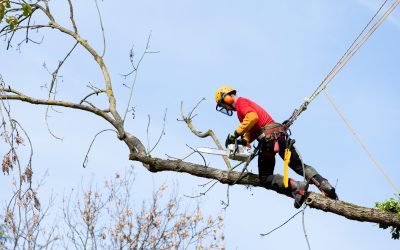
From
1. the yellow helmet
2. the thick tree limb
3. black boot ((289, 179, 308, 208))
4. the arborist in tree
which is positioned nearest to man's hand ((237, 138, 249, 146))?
the arborist in tree

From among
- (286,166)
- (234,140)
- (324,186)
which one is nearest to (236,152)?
(234,140)

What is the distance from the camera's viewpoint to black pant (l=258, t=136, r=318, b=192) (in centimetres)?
661

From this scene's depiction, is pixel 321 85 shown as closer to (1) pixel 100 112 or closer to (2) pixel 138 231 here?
(1) pixel 100 112

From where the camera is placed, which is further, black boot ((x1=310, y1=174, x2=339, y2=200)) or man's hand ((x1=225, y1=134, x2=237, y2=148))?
man's hand ((x1=225, y1=134, x2=237, y2=148))

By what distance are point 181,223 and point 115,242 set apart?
1431 mm

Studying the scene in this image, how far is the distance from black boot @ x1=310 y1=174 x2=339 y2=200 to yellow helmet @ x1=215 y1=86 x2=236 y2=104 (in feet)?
4.16

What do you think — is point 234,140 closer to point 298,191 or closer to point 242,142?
point 242,142

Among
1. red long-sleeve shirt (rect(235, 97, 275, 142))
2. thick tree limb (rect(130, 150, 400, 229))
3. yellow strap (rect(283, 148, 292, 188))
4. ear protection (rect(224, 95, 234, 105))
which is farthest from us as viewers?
ear protection (rect(224, 95, 234, 105))

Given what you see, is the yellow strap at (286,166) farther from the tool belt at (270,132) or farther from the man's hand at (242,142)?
the man's hand at (242,142)

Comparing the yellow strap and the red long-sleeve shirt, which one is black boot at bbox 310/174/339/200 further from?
the red long-sleeve shirt

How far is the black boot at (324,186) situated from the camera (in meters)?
6.45

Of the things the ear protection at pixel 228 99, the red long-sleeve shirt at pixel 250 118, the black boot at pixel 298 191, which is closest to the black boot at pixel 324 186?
the black boot at pixel 298 191

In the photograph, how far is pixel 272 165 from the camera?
676 centimetres

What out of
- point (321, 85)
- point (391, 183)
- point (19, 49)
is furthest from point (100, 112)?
point (391, 183)
